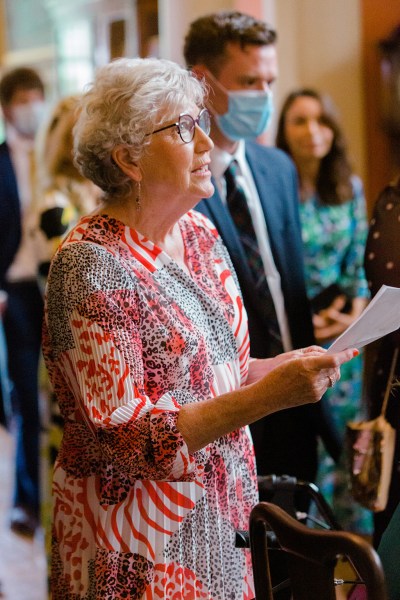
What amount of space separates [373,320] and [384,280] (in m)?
0.77

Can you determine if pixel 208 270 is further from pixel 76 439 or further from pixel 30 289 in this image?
pixel 30 289

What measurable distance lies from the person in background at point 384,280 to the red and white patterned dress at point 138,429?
17.4 inches

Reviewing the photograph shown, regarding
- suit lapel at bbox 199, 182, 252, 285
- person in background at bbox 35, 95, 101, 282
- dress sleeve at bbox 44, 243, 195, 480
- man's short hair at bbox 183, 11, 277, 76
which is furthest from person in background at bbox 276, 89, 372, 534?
dress sleeve at bbox 44, 243, 195, 480

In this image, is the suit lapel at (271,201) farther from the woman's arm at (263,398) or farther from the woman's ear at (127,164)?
the woman's arm at (263,398)

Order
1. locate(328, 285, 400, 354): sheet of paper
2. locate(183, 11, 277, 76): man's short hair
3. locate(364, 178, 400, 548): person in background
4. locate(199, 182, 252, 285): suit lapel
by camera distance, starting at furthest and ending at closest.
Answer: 1. locate(183, 11, 277, 76): man's short hair
2. locate(199, 182, 252, 285): suit lapel
3. locate(364, 178, 400, 548): person in background
4. locate(328, 285, 400, 354): sheet of paper

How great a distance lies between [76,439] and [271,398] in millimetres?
466

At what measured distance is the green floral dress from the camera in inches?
161

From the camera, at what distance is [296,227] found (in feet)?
10.3

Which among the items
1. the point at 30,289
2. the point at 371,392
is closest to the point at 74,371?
the point at 371,392

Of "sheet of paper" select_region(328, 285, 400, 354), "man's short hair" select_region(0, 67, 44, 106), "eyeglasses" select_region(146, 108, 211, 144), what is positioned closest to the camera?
"sheet of paper" select_region(328, 285, 400, 354)

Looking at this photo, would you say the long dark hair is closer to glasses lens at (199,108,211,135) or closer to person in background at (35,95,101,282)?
person in background at (35,95,101,282)

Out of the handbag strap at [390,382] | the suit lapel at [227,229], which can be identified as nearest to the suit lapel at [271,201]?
the suit lapel at [227,229]

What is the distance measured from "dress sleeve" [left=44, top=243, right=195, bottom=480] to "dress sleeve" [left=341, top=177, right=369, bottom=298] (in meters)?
2.19

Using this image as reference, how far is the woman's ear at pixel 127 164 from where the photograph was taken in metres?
2.07
